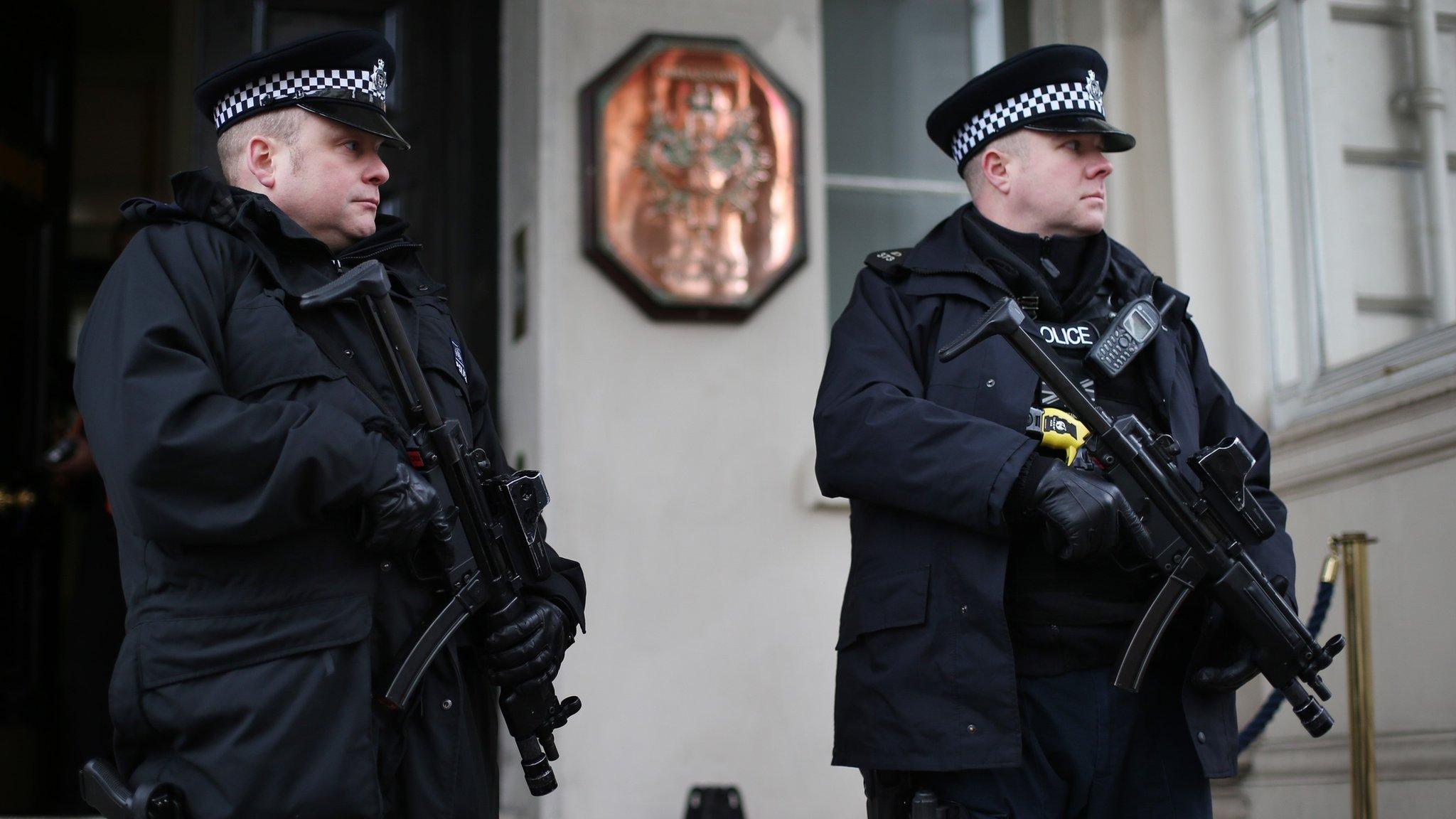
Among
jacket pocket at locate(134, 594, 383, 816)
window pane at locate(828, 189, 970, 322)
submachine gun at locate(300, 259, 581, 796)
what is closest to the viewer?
jacket pocket at locate(134, 594, 383, 816)

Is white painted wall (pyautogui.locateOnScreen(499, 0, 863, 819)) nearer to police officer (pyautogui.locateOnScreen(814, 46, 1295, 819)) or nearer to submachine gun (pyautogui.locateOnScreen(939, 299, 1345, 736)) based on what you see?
police officer (pyautogui.locateOnScreen(814, 46, 1295, 819))

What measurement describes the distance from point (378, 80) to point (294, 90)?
0.17 metres

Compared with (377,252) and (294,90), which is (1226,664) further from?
(294,90)

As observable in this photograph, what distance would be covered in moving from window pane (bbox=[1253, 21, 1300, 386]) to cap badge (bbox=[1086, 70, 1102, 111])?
2280 mm

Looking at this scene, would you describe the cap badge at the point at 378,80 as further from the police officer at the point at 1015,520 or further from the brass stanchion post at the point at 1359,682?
the brass stanchion post at the point at 1359,682

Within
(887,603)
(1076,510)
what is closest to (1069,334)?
(1076,510)

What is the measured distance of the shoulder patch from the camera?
3.11 m

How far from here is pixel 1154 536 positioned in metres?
2.80

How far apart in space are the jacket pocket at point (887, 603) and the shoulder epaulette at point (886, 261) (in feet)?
2.04

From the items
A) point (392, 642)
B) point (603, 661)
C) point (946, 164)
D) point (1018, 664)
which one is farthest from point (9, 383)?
point (1018, 664)

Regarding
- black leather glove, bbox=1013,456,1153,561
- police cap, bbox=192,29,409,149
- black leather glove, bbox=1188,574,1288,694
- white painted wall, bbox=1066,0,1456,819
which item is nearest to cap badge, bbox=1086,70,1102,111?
black leather glove, bbox=1013,456,1153,561

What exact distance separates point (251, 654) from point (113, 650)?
2848 mm

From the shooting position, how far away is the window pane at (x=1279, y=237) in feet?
17.1

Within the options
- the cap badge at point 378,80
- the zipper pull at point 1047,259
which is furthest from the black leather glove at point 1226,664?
the cap badge at point 378,80
